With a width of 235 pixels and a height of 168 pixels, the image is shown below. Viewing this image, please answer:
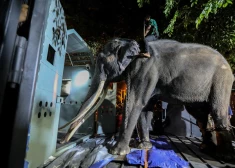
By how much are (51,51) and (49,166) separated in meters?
1.45

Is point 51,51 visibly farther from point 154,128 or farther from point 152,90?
point 154,128

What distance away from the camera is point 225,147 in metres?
2.41

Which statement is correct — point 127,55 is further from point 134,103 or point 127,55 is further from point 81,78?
point 81,78

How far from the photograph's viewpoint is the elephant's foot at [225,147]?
235 centimetres

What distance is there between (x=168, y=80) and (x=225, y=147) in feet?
4.46

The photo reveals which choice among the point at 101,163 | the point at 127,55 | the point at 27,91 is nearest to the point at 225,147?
the point at 101,163

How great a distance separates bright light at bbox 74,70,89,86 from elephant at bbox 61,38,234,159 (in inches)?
54.8

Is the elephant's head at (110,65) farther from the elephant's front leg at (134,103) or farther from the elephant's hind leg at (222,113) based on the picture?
the elephant's hind leg at (222,113)

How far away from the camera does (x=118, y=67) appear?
3.12 metres

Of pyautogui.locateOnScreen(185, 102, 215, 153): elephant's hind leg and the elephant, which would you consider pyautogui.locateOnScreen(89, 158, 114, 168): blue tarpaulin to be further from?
pyautogui.locateOnScreen(185, 102, 215, 153): elephant's hind leg

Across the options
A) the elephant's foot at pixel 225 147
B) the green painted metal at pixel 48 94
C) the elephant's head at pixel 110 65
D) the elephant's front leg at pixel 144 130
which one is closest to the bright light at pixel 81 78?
the elephant's head at pixel 110 65

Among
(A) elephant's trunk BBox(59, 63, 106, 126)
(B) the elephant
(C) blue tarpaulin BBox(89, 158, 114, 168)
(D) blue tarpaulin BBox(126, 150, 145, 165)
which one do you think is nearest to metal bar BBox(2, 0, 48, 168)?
(C) blue tarpaulin BBox(89, 158, 114, 168)

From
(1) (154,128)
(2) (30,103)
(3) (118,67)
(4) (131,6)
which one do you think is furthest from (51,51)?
(4) (131,6)

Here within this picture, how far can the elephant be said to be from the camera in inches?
103
